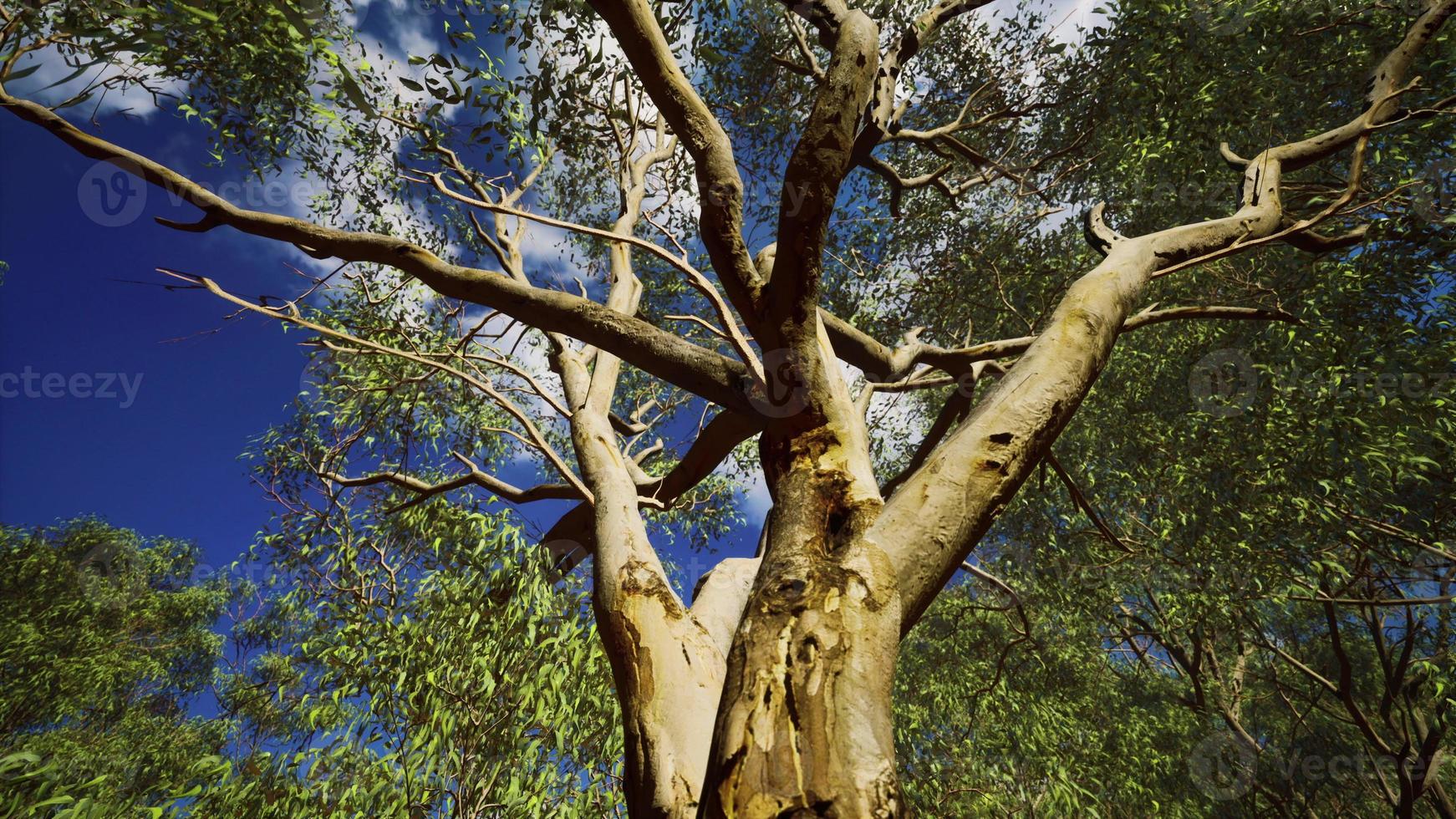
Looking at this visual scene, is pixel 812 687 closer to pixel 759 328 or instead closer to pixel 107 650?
pixel 759 328

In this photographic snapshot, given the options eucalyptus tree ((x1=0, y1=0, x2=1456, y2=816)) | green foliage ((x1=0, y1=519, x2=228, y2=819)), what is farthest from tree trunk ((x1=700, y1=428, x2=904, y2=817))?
green foliage ((x1=0, y1=519, x2=228, y2=819))

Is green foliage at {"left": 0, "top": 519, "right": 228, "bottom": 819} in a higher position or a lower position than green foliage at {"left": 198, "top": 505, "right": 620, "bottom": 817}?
higher

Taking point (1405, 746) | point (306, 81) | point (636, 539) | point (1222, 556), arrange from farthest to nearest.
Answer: point (1405, 746) → point (1222, 556) → point (306, 81) → point (636, 539)

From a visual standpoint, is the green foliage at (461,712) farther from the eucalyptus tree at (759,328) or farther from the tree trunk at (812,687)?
the tree trunk at (812,687)

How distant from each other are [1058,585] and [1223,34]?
566cm

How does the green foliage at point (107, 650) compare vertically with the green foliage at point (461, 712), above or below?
above

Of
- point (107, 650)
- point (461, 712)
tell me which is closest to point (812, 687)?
point (461, 712)

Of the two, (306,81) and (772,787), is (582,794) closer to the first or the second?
(772,787)

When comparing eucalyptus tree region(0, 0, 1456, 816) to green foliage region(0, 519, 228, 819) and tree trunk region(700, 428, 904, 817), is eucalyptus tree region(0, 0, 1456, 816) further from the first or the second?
green foliage region(0, 519, 228, 819)

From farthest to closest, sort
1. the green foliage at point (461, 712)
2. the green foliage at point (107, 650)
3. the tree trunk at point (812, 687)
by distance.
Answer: the green foliage at point (107, 650) < the green foliage at point (461, 712) < the tree trunk at point (812, 687)

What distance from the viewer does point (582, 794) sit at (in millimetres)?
4617

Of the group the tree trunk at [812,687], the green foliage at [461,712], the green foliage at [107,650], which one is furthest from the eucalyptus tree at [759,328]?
the green foliage at [107,650]

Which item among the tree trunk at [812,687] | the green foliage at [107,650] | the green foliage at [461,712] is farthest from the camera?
the green foliage at [107,650]

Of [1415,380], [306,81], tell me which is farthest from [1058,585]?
[306,81]
